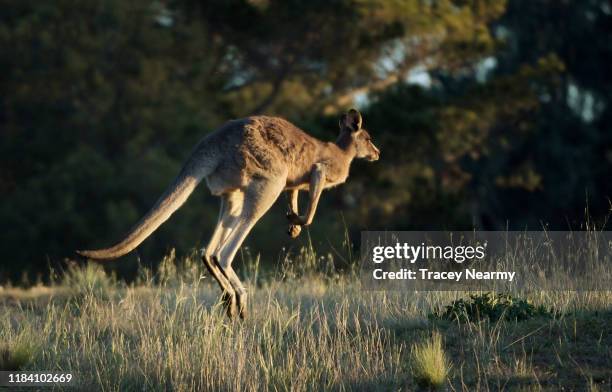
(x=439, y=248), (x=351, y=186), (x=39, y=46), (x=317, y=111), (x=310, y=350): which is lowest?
(x=310, y=350)

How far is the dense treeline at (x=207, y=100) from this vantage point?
61.8ft

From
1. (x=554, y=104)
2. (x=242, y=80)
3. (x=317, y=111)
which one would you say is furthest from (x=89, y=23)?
(x=554, y=104)

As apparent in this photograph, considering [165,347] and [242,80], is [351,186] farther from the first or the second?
[165,347]

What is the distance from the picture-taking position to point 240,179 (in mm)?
7812

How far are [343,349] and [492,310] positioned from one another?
1.14 metres

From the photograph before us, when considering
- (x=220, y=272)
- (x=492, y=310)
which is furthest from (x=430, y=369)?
(x=220, y=272)

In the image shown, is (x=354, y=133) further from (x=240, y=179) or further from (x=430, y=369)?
(x=430, y=369)

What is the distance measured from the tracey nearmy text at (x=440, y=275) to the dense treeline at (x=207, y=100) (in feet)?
28.6

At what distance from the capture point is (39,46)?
20562mm

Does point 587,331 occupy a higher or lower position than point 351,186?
lower

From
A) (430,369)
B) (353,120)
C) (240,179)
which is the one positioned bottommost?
(430,369)

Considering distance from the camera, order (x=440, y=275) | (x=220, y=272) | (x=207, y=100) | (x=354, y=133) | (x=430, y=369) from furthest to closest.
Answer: (x=207, y=100), (x=354, y=133), (x=440, y=275), (x=220, y=272), (x=430, y=369)

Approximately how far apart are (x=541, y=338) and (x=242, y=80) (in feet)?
50.3

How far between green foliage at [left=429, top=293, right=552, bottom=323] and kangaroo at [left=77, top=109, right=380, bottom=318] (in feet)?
5.11
